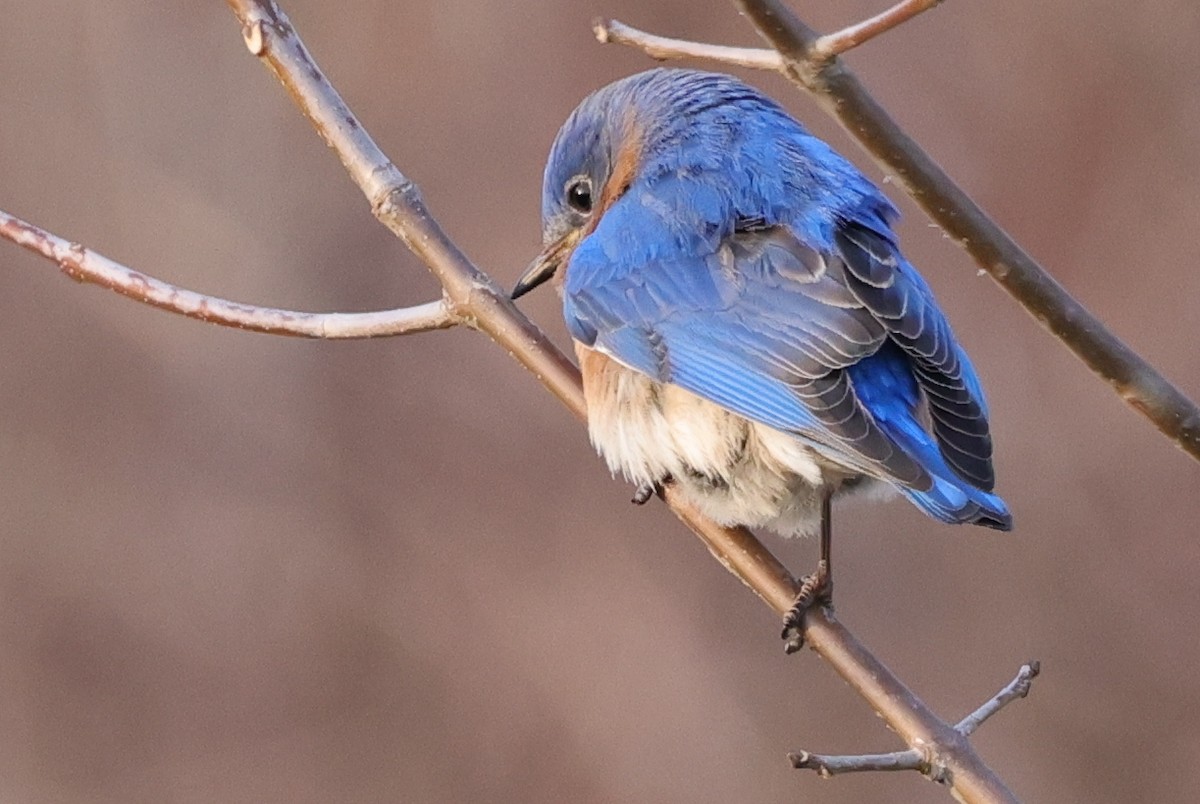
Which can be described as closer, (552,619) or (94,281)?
(94,281)

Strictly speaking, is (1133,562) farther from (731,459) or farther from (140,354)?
(140,354)

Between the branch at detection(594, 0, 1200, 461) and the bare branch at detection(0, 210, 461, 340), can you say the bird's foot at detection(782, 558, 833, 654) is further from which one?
the bare branch at detection(0, 210, 461, 340)

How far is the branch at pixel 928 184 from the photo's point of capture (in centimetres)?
184

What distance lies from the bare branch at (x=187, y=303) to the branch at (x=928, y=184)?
73 centimetres

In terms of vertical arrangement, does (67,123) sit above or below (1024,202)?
above

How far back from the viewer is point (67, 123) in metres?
5.52

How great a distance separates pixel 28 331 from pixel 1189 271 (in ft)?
13.1

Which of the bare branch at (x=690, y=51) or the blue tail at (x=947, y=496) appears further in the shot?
the blue tail at (x=947, y=496)

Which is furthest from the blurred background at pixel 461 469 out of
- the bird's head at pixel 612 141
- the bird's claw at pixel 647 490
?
the bird's claw at pixel 647 490

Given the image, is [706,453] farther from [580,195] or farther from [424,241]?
[580,195]

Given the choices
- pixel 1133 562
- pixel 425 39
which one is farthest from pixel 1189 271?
pixel 425 39

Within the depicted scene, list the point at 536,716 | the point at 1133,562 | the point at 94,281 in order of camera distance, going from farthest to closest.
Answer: the point at 536,716 → the point at 1133,562 → the point at 94,281

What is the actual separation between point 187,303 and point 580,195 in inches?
42.5

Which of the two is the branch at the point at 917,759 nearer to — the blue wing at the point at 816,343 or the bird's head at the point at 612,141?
the blue wing at the point at 816,343
